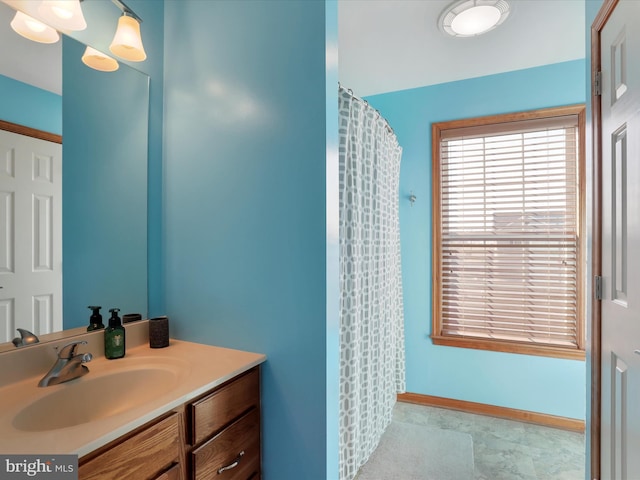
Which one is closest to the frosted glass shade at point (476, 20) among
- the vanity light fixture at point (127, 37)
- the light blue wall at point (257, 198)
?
the light blue wall at point (257, 198)

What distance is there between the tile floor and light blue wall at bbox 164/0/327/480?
1.37 m

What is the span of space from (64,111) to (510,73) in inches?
108

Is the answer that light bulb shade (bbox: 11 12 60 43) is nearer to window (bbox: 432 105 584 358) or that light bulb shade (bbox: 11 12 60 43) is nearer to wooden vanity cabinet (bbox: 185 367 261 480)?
wooden vanity cabinet (bbox: 185 367 261 480)

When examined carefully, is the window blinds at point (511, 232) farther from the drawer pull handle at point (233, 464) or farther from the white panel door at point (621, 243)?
the drawer pull handle at point (233, 464)

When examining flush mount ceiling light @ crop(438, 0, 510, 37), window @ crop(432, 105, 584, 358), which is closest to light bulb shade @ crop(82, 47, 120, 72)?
flush mount ceiling light @ crop(438, 0, 510, 37)

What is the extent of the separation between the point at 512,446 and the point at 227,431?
195 cm

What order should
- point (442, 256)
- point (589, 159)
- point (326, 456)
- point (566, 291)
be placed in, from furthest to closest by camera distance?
1. point (442, 256)
2. point (566, 291)
3. point (589, 159)
4. point (326, 456)

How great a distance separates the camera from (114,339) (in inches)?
50.5

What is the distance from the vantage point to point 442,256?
8.57 feet

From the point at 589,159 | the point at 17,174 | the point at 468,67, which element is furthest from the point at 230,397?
the point at 468,67

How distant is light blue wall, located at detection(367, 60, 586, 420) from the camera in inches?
90.6

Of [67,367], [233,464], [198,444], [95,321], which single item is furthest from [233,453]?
[95,321]

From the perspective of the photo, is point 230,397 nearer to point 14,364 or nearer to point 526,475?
point 14,364

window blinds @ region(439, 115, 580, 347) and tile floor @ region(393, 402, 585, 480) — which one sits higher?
window blinds @ region(439, 115, 580, 347)
